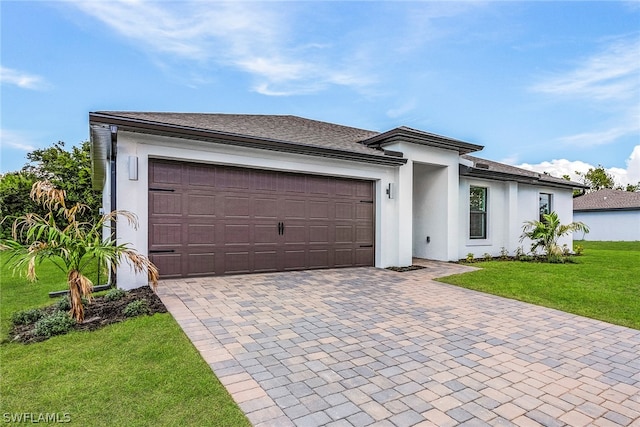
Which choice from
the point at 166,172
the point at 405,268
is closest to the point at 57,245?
the point at 166,172

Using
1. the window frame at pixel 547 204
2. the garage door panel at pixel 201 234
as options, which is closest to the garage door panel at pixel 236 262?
the garage door panel at pixel 201 234

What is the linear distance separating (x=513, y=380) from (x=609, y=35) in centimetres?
1223

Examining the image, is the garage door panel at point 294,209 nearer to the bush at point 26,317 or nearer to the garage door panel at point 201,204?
the garage door panel at point 201,204

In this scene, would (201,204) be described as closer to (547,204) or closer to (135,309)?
(135,309)

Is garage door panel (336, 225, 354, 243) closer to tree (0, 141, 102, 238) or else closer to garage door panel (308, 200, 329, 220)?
garage door panel (308, 200, 329, 220)

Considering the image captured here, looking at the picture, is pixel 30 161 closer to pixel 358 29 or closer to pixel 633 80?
pixel 358 29

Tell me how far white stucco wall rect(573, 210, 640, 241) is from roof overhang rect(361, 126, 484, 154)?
68.9 ft

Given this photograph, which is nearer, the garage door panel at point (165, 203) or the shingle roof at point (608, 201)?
the garage door panel at point (165, 203)

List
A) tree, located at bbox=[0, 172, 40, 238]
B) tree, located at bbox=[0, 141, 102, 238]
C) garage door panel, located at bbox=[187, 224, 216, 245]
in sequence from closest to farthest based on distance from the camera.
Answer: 1. garage door panel, located at bbox=[187, 224, 216, 245]
2. tree, located at bbox=[0, 172, 40, 238]
3. tree, located at bbox=[0, 141, 102, 238]

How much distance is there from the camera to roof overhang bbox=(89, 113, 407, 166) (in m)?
5.96

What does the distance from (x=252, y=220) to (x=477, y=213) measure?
832 centimetres

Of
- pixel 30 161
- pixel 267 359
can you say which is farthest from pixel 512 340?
pixel 30 161

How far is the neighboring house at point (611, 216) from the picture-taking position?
2384 centimetres

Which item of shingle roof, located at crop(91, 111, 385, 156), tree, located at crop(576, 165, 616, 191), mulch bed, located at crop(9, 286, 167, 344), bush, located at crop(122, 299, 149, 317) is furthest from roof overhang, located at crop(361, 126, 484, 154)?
tree, located at crop(576, 165, 616, 191)
